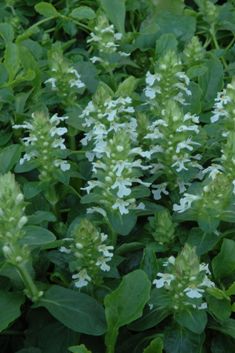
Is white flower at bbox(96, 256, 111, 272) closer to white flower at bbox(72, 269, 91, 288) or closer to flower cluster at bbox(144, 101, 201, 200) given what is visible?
white flower at bbox(72, 269, 91, 288)

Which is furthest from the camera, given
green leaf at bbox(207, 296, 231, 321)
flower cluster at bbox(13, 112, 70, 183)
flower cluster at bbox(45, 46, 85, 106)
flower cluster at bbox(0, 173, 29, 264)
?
flower cluster at bbox(45, 46, 85, 106)

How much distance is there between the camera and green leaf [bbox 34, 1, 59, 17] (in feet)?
6.89

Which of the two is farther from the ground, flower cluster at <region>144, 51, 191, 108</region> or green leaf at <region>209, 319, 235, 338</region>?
flower cluster at <region>144, 51, 191, 108</region>

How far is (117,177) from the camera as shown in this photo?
1281 mm

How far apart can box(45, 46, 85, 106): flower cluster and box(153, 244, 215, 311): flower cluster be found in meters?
0.61

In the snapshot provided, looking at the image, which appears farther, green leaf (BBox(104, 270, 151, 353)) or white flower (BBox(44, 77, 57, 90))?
white flower (BBox(44, 77, 57, 90))

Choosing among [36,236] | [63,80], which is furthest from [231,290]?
[63,80]

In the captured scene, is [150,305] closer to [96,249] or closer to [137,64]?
[96,249]

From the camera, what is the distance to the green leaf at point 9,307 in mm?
1223

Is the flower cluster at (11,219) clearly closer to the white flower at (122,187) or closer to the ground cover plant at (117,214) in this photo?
the ground cover plant at (117,214)

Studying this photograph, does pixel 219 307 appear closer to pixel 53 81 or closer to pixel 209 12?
pixel 53 81

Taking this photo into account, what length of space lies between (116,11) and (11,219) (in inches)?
43.6

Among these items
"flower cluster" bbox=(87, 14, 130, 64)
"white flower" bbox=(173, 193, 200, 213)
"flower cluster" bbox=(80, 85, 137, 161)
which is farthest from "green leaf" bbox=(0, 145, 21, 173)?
"flower cluster" bbox=(87, 14, 130, 64)

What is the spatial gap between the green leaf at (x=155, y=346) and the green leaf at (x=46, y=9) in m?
1.27
